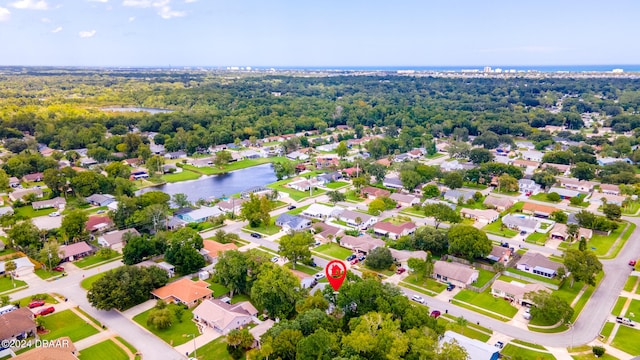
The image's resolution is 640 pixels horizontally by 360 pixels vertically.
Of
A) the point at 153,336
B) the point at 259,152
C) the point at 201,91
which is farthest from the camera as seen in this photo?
the point at 201,91

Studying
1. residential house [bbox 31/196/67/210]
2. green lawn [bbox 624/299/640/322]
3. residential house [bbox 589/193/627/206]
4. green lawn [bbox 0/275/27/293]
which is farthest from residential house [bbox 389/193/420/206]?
residential house [bbox 31/196/67/210]

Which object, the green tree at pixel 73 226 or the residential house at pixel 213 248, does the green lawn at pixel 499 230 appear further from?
the green tree at pixel 73 226

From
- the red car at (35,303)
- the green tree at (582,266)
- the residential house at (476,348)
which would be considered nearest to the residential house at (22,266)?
the red car at (35,303)

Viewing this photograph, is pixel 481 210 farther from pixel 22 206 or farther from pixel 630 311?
pixel 22 206

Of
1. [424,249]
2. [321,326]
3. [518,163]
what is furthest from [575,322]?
[518,163]

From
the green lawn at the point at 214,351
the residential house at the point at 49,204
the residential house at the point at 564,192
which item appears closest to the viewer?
the green lawn at the point at 214,351

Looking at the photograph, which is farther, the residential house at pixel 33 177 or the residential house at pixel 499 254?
the residential house at pixel 33 177

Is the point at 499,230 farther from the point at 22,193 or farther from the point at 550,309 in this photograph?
the point at 22,193
